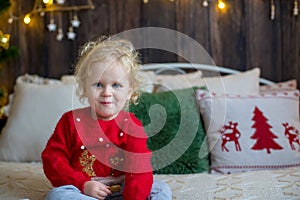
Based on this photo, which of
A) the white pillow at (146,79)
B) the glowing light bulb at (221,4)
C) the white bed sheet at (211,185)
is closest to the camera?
the white bed sheet at (211,185)

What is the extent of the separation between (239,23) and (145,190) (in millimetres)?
1569

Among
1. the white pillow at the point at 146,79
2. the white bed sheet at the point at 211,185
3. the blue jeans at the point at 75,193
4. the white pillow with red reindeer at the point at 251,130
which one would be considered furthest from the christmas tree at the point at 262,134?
the blue jeans at the point at 75,193

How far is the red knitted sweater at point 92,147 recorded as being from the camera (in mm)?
1749

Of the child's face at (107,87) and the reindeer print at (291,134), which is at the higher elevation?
the child's face at (107,87)

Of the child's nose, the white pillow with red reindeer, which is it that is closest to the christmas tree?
the white pillow with red reindeer

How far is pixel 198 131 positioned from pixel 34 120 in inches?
30.9

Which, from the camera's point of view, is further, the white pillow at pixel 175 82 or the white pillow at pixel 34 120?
the white pillow at pixel 175 82

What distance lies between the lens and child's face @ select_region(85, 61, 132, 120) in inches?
67.9

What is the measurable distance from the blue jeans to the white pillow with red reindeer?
0.65 m

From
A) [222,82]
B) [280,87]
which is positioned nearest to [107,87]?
[222,82]

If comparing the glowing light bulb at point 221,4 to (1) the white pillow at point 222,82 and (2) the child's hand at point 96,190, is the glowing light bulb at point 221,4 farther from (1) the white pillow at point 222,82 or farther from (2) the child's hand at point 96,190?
(2) the child's hand at point 96,190

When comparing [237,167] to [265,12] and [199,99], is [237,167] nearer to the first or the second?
[199,99]

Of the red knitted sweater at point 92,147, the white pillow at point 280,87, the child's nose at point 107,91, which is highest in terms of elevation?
the child's nose at point 107,91

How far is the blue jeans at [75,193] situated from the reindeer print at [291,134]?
0.84 meters
